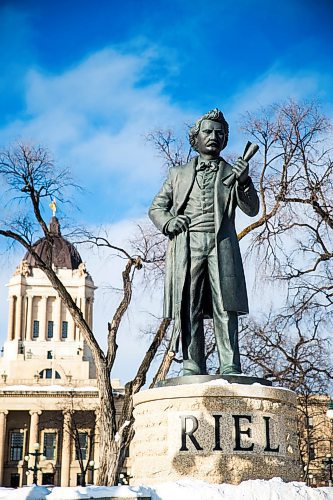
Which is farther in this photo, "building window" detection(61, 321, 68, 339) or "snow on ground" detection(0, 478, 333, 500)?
"building window" detection(61, 321, 68, 339)

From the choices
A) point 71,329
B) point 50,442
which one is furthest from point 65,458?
point 71,329

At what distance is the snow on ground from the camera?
553 cm

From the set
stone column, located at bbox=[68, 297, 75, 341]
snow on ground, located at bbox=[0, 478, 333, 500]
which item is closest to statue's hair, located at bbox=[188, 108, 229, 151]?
snow on ground, located at bbox=[0, 478, 333, 500]

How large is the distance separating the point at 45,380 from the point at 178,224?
74548 millimetres

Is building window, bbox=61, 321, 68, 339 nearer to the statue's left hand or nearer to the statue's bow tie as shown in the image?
the statue's bow tie

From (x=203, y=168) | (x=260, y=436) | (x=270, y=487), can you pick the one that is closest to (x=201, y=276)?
(x=203, y=168)

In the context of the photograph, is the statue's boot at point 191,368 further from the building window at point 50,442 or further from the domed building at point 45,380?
the building window at point 50,442

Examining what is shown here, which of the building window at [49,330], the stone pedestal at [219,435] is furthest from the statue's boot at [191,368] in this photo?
the building window at [49,330]

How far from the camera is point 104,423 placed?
63.0ft

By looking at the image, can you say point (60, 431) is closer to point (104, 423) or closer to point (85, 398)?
point (85, 398)

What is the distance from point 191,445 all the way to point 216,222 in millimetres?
2191

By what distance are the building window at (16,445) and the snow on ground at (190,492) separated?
76.3 m

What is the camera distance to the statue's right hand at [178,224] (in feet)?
25.3

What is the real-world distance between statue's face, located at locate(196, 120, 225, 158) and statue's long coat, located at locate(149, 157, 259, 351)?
18 centimetres
